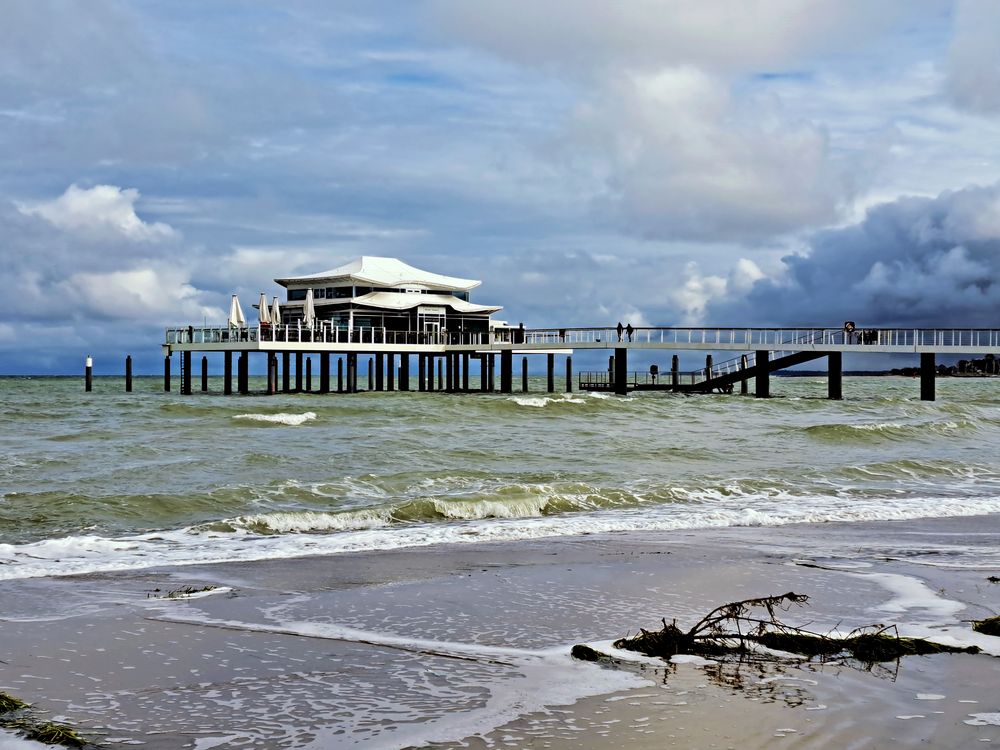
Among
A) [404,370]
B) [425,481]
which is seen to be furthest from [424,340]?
[425,481]

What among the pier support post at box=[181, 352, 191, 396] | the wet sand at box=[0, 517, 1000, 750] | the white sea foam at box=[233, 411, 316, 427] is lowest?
the white sea foam at box=[233, 411, 316, 427]

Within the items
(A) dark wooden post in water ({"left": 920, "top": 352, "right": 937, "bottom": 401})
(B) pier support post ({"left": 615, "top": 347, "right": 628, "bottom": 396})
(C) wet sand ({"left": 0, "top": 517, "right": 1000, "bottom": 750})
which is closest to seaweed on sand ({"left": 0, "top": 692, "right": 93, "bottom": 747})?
(C) wet sand ({"left": 0, "top": 517, "right": 1000, "bottom": 750})

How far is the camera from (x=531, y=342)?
55.2 metres

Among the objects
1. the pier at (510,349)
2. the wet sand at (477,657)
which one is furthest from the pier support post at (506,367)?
the wet sand at (477,657)

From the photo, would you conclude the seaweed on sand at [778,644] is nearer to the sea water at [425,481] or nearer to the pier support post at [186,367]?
the sea water at [425,481]

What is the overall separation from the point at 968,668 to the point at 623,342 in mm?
45740

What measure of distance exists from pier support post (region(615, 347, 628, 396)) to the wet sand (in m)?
41.5

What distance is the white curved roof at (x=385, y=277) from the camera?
182 feet

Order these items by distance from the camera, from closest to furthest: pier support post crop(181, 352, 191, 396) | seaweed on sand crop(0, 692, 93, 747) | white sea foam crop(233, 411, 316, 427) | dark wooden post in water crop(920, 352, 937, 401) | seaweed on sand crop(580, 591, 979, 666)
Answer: seaweed on sand crop(0, 692, 93, 747), seaweed on sand crop(580, 591, 979, 666), white sea foam crop(233, 411, 316, 427), dark wooden post in water crop(920, 352, 937, 401), pier support post crop(181, 352, 191, 396)

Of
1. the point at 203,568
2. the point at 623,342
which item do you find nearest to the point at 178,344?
the point at 623,342

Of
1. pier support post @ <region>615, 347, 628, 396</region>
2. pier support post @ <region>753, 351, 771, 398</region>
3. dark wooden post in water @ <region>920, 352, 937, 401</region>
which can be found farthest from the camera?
pier support post @ <region>615, 347, 628, 396</region>

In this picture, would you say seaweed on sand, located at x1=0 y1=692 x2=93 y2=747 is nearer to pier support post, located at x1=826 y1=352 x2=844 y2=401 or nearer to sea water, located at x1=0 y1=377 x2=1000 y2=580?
sea water, located at x1=0 y1=377 x2=1000 y2=580

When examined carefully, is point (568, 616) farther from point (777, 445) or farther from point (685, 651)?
point (777, 445)

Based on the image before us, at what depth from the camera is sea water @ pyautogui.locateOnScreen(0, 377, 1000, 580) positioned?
461 inches
